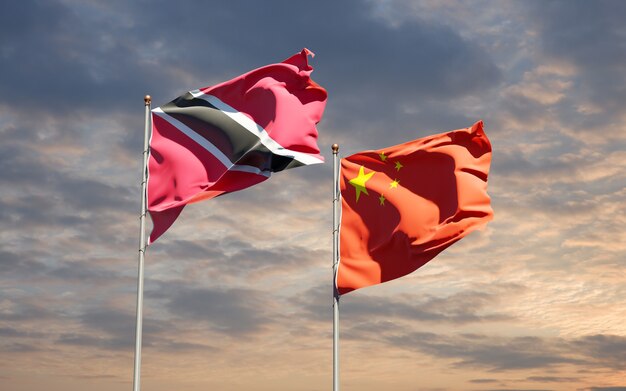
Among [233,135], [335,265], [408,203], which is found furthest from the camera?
[408,203]

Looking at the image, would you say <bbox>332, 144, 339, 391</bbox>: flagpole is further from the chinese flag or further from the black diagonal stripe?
the black diagonal stripe

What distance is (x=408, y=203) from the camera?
105ft

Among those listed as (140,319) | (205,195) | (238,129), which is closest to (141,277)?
(140,319)

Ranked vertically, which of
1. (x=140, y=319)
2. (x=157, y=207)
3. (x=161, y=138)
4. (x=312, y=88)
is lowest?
(x=140, y=319)

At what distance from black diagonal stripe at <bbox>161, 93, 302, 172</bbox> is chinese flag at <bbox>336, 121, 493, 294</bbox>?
3008 millimetres

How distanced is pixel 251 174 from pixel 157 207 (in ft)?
11.1

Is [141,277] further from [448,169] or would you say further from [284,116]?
[448,169]

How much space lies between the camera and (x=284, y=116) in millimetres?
31641

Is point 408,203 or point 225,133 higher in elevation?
point 225,133

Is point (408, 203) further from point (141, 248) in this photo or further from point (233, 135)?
point (141, 248)

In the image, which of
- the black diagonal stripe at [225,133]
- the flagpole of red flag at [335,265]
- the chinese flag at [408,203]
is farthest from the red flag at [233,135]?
the chinese flag at [408,203]

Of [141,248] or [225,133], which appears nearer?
[141,248]

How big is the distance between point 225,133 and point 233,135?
0.28 metres

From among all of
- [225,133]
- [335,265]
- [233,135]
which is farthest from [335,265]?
[225,133]
